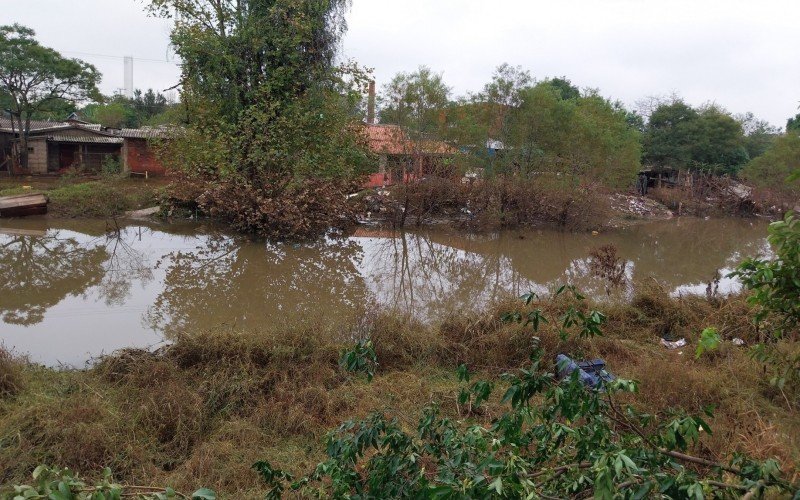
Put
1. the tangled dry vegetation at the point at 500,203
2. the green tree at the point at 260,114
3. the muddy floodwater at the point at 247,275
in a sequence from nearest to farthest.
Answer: the muddy floodwater at the point at 247,275, the green tree at the point at 260,114, the tangled dry vegetation at the point at 500,203

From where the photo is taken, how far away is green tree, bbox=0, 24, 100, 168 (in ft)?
77.8

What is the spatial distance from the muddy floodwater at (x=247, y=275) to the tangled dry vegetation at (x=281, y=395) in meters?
0.98

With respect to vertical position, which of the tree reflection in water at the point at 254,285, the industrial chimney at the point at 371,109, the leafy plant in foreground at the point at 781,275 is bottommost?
the tree reflection in water at the point at 254,285

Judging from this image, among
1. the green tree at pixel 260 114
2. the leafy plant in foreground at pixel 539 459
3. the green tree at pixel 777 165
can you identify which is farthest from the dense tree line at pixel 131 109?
the leafy plant in foreground at pixel 539 459

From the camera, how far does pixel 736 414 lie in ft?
16.0

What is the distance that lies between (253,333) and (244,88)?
32.8 ft

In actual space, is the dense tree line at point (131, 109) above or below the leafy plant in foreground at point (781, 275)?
above

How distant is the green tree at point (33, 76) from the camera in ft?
77.8

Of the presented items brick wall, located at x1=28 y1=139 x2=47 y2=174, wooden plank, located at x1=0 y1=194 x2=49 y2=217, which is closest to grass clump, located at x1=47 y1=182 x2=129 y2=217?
wooden plank, located at x1=0 y1=194 x2=49 y2=217

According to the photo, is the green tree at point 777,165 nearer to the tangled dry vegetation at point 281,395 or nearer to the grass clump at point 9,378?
the tangled dry vegetation at point 281,395

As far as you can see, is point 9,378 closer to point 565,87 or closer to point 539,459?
point 539,459

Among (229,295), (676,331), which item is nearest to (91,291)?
(229,295)

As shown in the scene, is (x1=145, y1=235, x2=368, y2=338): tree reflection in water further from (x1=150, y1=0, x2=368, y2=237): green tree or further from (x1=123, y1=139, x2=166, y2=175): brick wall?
(x1=123, y1=139, x2=166, y2=175): brick wall

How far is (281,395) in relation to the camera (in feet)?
16.1
